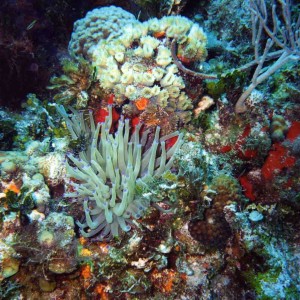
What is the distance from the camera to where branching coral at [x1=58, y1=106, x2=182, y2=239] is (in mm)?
3092

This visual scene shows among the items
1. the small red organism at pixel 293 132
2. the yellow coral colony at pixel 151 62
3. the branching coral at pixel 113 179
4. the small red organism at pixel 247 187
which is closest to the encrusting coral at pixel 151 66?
the yellow coral colony at pixel 151 62

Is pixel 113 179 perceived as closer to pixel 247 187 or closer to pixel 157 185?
pixel 157 185

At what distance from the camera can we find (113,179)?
331 centimetres

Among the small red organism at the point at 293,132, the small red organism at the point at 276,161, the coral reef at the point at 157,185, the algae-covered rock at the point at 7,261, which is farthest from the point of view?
the small red organism at the point at 293,132

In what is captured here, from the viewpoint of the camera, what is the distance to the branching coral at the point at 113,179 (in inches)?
122

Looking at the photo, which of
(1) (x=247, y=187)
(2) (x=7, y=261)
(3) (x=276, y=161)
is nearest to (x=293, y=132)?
(3) (x=276, y=161)

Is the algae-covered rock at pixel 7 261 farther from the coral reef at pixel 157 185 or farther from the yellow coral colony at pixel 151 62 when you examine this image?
the yellow coral colony at pixel 151 62

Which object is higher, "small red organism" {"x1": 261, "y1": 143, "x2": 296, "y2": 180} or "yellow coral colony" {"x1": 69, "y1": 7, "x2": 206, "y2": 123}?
"yellow coral colony" {"x1": 69, "y1": 7, "x2": 206, "y2": 123}

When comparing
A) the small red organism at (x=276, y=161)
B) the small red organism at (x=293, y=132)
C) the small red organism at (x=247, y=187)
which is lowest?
the small red organism at (x=247, y=187)

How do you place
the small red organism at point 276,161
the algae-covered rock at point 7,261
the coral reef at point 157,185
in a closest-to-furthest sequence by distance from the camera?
the algae-covered rock at point 7,261
the coral reef at point 157,185
the small red organism at point 276,161

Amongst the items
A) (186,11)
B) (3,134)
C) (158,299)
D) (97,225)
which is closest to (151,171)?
(97,225)

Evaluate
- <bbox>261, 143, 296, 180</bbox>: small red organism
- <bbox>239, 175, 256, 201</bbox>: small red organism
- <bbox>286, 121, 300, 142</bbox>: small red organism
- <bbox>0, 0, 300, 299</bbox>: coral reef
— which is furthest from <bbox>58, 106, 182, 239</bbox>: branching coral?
<bbox>286, 121, 300, 142</bbox>: small red organism

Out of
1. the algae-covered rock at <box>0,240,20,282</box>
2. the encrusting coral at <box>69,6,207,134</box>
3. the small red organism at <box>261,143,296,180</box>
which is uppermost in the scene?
the encrusting coral at <box>69,6,207,134</box>

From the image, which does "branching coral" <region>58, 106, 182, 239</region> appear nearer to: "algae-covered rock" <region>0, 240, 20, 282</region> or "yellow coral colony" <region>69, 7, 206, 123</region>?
"yellow coral colony" <region>69, 7, 206, 123</region>
